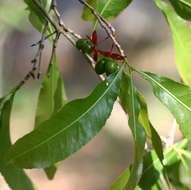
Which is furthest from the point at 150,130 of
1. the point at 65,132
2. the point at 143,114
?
the point at 65,132

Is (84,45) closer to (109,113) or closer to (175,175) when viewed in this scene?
(109,113)

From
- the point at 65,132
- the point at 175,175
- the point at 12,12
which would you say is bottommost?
the point at 175,175

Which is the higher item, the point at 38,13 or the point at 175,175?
the point at 38,13

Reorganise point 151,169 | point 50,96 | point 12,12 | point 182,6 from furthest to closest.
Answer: point 12,12 < point 50,96 < point 151,169 < point 182,6

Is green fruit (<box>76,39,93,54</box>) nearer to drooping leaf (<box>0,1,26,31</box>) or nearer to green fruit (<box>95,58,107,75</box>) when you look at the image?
green fruit (<box>95,58,107,75</box>)

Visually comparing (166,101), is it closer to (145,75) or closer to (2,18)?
(145,75)

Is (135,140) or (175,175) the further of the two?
(175,175)

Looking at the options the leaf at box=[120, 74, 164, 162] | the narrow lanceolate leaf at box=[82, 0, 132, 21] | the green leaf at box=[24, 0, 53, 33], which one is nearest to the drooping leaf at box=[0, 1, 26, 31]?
the green leaf at box=[24, 0, 53, 33]
